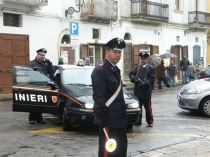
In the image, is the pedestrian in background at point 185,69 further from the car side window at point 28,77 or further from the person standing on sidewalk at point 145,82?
the car side window at point 28,77

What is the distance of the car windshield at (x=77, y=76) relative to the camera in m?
9.82

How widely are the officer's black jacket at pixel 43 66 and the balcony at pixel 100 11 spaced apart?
42.2 feet

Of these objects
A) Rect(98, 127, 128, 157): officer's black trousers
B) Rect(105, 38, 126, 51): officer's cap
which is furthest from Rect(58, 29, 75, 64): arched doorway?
Rect(98, 127, 128, 157): officer's black trousers

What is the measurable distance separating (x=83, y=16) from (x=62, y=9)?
1.42 m

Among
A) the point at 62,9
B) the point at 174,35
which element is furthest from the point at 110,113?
the point at 174,35

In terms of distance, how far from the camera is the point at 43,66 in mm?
10398

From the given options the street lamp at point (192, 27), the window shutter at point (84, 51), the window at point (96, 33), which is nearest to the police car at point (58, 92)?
the window shutter at point (84, 51)

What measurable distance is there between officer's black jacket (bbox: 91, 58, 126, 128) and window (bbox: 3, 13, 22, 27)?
1527 centimetres

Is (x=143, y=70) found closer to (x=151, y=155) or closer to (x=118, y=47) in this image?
(x=151, y=155)

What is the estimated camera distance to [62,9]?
22.2 meters

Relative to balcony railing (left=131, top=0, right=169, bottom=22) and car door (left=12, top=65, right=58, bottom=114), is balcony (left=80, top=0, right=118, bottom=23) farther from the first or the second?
car door (left=12, top=65, right=58, bottom=114)

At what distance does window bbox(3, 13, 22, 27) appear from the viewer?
1948cm

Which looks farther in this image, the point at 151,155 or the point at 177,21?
the point at 177,21

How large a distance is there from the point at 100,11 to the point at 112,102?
19.1 metres
